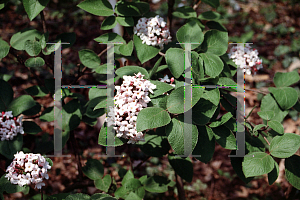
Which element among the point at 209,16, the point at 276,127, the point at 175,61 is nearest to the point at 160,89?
the point at 175,61

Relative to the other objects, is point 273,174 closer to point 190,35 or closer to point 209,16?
point 190,35

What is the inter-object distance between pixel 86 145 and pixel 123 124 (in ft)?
5.70

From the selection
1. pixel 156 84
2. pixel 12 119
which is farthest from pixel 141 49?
pixel 12 119

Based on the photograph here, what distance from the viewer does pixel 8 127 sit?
1424 millimetres

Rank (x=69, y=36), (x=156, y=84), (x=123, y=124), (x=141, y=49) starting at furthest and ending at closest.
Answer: (x=69, y=36)
(x=141, y=49)
(x=156, y=84)
(x=123, y=124)

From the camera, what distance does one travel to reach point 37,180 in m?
1.20

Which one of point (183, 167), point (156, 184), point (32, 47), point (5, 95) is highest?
point (32, 47)

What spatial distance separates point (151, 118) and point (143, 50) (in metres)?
0.48

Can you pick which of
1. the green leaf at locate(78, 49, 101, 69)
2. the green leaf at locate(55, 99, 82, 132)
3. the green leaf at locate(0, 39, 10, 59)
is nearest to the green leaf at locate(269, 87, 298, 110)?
the green leaf at locate(78, 49, 101, 69)

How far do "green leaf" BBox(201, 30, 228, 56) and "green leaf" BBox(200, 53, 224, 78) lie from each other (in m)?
0.11

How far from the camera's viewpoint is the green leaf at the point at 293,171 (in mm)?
1339

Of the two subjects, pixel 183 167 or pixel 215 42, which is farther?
pixel 183 167

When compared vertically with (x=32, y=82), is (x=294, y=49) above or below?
above

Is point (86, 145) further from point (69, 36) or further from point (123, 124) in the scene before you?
point (123, 124)
